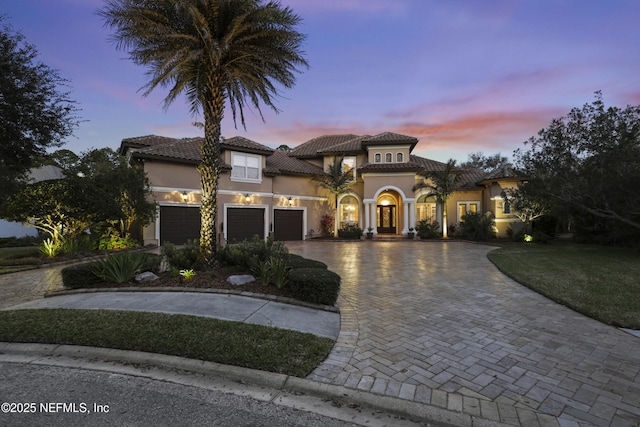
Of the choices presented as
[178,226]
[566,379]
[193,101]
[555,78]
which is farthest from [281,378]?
[555,78]

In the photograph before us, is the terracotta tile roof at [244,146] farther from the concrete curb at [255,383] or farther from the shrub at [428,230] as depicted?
the concrete curb at [255,383]

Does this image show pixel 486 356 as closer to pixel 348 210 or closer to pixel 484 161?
pixel 348 210

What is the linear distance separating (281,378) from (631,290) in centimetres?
950

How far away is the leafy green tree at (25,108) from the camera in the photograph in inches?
387

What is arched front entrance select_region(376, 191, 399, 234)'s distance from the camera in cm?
2620

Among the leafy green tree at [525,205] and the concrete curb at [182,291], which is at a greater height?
the leafy green tree at [525,205]

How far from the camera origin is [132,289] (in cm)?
Answer: 643

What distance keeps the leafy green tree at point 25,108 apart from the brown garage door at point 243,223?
31.4 ft

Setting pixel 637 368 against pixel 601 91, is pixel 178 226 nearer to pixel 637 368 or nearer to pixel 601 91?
pixel 637 368

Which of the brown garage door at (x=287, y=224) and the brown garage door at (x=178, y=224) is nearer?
the brown garage door at (x=178, y=224)

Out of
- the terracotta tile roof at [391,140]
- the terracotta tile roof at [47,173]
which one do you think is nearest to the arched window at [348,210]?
the terracotta tile roof at [391,140]

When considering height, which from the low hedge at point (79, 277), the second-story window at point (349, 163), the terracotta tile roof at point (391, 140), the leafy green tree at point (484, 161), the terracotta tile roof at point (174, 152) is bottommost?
→ the low hedge at point (79, 277)

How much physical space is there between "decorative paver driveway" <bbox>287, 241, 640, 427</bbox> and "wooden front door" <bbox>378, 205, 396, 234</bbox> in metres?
19.4

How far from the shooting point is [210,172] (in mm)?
8164
